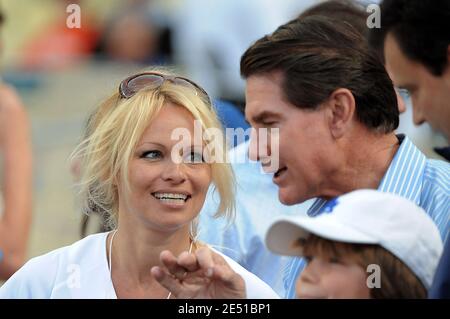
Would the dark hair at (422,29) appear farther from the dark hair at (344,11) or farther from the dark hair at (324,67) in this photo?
the dark hair at (344,11)

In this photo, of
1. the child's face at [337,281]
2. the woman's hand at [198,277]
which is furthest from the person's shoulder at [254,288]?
the child's face at [337,281]

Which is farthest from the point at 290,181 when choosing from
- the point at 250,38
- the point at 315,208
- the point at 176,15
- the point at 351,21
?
the point at 176,15

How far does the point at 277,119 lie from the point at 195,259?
0.89 m

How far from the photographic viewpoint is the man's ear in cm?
339

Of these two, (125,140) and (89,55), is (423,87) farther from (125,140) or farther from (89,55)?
(89,55)

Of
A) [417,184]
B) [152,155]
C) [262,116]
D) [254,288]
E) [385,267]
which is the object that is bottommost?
[254,288]

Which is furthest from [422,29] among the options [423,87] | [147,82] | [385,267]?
[385,267]

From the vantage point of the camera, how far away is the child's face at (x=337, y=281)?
2.61m

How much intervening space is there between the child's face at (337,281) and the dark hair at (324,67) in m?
0.89

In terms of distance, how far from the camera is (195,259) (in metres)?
2.66

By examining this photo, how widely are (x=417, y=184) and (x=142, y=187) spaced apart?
0.84 metres

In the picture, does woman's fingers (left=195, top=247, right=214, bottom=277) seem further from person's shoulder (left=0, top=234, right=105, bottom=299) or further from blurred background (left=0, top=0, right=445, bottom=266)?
blurred background (left=0, top=0, right=445, bottom=266)

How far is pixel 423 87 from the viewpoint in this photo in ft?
12.3

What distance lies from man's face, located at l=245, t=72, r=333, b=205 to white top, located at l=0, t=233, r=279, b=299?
0.37 metres
